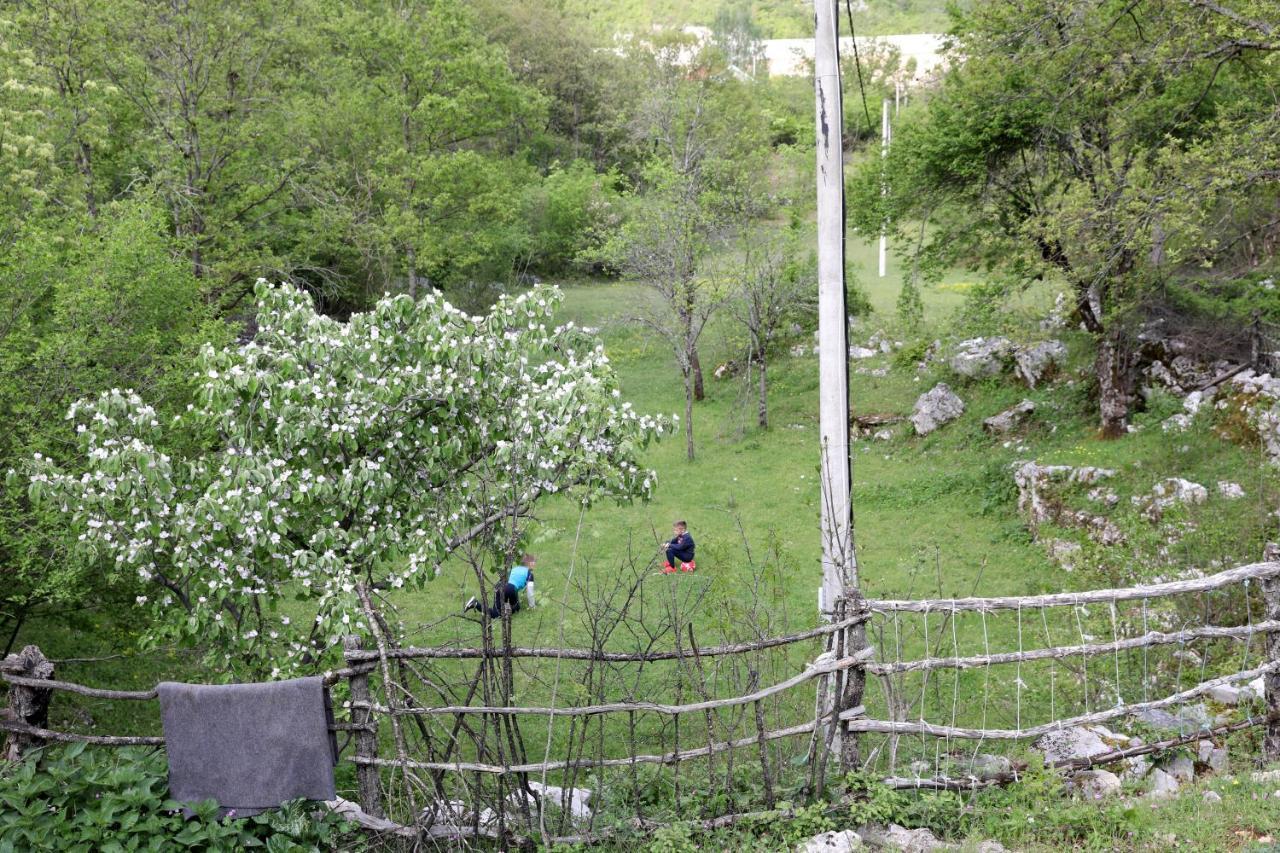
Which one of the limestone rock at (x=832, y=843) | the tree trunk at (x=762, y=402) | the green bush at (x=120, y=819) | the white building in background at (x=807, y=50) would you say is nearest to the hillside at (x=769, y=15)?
the white building in background at (x=807, y=50)

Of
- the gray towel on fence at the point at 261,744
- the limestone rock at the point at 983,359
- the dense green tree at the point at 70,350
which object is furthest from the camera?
the limestone rock at the point at 983,359

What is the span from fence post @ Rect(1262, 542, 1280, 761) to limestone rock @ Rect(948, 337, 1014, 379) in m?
15.1

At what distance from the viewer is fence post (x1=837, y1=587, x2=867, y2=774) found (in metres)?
5.61

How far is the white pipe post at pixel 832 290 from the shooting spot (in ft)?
21.1

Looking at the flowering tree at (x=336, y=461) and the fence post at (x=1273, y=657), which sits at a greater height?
the flowering tree at (x=336, y=461)

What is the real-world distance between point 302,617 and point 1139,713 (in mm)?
9509

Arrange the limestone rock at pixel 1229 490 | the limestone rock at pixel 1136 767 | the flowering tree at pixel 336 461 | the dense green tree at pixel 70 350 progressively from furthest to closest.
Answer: the limestone rock at pixel 1229 490
the dense green tree at pixel 70 350
the flowering tree at pixel 336 461
the limestone rock at pixel 1136 767

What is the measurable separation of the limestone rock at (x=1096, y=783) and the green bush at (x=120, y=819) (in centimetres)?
405

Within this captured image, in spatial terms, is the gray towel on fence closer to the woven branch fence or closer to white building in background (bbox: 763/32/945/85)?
the woven branch fence

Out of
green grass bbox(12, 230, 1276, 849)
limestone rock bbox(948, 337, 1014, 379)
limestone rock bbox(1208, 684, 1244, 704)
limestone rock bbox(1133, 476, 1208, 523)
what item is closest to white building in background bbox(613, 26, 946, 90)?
green grass bbox(12, 230, 1276, 849)

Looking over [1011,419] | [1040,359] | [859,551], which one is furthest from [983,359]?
[859,551]

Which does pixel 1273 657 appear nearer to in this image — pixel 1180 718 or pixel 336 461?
pixel 1180 718

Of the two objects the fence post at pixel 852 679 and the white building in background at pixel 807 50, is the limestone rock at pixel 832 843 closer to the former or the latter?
the fence post at pixel 852 679

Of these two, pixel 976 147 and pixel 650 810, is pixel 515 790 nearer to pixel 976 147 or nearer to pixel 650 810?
pixel 650 810
